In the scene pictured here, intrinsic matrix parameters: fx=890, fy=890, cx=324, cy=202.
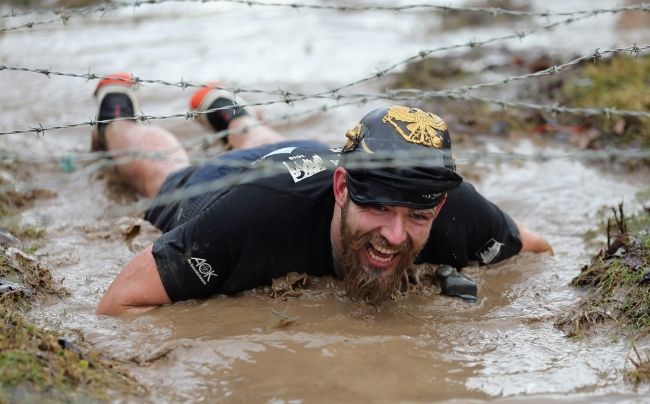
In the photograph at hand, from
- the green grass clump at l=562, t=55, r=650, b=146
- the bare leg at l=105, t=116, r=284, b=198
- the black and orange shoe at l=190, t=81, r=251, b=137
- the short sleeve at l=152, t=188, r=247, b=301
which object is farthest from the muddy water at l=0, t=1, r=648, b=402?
the black and orange shoe at l=190, t=81, r=251, b=137

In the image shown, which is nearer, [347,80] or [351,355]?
[351,355]

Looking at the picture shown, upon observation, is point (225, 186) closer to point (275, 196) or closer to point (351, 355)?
point (275, 196)

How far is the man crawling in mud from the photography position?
4195 millimetres

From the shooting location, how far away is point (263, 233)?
4.50 m

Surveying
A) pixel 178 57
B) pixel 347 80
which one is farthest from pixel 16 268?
pixel 178 57

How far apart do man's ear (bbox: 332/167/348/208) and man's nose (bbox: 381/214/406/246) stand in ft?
0.87

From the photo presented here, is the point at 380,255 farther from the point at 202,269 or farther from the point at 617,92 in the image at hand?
the point at 617,92

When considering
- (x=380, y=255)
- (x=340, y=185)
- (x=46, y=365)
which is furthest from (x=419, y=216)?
(x=46, y=365)

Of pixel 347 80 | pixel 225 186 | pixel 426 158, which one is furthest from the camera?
pixel 347 80

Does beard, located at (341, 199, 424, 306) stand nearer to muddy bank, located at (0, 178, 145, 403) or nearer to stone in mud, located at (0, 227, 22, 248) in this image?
muddy bank, located at (0, 178, 145, 403)

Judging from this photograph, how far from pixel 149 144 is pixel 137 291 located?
8.03 feet

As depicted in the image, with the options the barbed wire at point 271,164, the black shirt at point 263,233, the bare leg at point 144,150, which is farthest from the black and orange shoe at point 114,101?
the black shirt at point 263,233

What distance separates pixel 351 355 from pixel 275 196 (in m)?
1.03

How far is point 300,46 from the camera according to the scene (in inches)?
470
